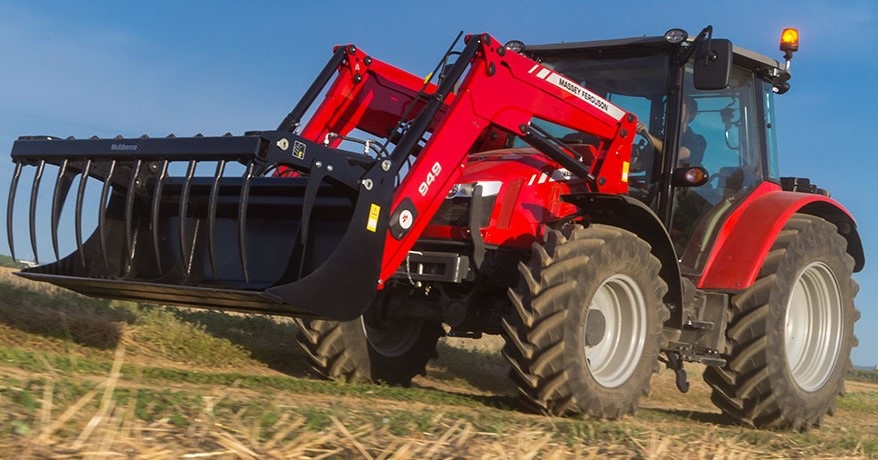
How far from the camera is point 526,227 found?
5766mm

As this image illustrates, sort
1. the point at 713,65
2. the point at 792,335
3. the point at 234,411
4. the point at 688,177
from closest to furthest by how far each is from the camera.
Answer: the point at 234,411
the point at 713,65
the point at 688,177
the point at 792,335

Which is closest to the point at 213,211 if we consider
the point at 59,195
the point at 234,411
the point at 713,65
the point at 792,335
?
the point at 59,195

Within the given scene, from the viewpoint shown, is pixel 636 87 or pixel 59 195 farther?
pixel 636 87

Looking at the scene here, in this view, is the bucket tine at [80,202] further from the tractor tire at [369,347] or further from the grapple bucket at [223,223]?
the tractor tire at [369,347]

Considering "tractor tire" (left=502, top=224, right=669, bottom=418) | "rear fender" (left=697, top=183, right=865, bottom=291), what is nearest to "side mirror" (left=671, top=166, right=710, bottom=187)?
"rear fender" (left=697, top=183, right=865, bottom=291)

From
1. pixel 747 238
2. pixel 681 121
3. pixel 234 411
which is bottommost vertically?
pixel 234 411

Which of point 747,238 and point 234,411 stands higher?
point 747,238

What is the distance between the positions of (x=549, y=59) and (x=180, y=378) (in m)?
3.51

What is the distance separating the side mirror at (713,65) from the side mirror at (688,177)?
0.67 meters

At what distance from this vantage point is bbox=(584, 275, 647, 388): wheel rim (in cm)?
555

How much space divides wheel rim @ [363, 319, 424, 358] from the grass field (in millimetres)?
508

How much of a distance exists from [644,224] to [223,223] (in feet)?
8.02

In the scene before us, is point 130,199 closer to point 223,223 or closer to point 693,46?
point 223,223

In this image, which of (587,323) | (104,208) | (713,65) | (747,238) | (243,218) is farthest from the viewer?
(747,238)
